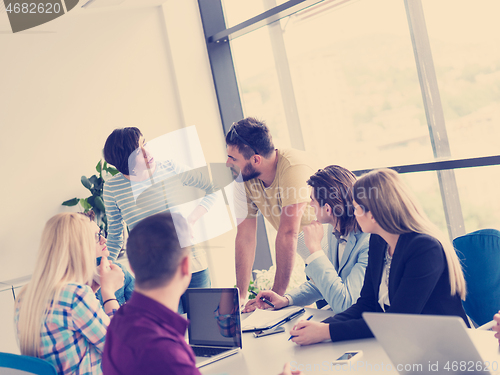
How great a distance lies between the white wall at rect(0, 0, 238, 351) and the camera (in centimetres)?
343

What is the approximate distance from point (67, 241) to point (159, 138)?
8.28 ft

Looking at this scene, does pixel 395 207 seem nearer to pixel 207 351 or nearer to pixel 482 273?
pixel 482 273

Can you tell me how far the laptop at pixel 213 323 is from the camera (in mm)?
1743

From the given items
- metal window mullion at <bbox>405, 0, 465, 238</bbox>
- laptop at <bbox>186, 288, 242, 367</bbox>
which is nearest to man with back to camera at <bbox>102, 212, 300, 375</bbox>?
laptop at <bbox>186, 288, 242, 367</bbox>

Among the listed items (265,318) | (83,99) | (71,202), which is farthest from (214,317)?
(83,99)

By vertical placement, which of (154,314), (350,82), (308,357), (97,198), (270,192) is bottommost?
(308,357)

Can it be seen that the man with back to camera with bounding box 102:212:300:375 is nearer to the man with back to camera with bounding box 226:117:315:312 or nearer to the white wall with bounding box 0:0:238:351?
the man with back to camera with bounding box 226:117:315:312

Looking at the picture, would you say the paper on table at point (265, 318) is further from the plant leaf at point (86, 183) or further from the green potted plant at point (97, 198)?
the plant leaf at point (86, 183)

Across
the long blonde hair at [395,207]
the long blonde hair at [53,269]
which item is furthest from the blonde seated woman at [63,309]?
the long blonde hair at [395,207]

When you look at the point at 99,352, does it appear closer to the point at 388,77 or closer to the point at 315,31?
the point at 388,77

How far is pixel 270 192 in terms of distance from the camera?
2623mm

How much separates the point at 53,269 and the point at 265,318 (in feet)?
2.94

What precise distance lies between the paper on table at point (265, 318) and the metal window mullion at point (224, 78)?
2148 mm

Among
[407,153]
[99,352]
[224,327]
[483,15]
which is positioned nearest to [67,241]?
[99,352]
